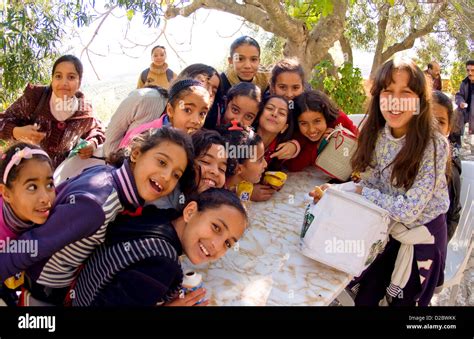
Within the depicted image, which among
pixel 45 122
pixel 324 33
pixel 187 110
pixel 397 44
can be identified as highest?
pixel 397 44

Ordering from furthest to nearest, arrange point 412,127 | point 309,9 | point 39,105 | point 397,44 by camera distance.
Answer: point 397,44 → point 309,9 → point 39,105 → point 412,127

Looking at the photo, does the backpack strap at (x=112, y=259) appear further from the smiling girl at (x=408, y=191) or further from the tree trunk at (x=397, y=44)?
the tree trunk at (x=397, y=44)

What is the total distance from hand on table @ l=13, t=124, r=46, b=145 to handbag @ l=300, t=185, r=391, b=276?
5.54ft

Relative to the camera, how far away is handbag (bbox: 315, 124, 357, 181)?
2.51m

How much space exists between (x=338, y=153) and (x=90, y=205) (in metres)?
1.57

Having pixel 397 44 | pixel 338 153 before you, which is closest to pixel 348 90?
pixel 338 153

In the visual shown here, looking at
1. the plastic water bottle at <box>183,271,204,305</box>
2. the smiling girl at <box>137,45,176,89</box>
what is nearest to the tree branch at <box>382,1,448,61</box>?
the smiling girl at <box>137,45,176,89</box>

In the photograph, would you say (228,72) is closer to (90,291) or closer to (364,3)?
(90,291)

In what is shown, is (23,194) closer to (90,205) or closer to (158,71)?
(90,205)

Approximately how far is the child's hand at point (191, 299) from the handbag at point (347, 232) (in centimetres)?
55

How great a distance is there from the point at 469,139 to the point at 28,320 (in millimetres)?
8538

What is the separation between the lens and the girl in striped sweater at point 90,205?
134 cm

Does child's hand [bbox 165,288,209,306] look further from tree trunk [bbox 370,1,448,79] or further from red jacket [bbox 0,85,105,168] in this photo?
tree trunk [bbox 370,1,448,79]

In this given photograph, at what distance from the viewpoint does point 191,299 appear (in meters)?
1.47
